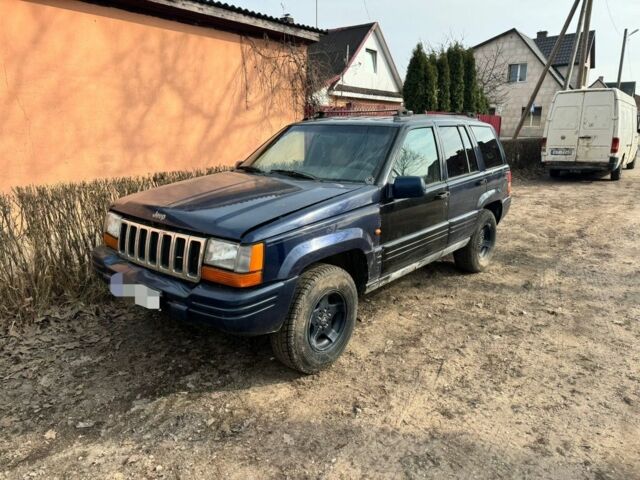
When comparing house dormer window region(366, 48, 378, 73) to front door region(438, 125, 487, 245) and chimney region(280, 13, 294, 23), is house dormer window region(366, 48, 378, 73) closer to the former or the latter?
chimney region(280, 13, 294, 23)

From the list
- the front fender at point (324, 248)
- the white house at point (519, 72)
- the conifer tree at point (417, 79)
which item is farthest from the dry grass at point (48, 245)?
the white house at point (519, 72)

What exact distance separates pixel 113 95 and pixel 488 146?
20.0ft

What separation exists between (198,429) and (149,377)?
0.71m

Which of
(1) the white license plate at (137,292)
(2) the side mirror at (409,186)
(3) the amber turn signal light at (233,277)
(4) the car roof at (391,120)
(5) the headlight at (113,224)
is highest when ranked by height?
(4) the car roof at (391,120)

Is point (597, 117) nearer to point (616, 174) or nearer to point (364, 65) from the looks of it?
point (616, 174)

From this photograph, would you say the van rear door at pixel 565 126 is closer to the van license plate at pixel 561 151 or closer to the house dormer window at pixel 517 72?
the van license plate at pixel 561 151

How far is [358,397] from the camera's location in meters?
3.02

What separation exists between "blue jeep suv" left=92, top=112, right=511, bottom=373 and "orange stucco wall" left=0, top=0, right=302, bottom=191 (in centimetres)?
443

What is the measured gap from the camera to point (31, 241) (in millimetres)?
3947

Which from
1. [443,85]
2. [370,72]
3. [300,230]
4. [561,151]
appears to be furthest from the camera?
[370,72]

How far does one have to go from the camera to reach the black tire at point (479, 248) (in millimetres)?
5195

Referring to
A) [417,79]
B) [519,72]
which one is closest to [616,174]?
[417,79]

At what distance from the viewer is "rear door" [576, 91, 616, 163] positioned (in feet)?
40.9

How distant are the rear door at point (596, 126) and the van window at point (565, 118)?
20 centimetres
